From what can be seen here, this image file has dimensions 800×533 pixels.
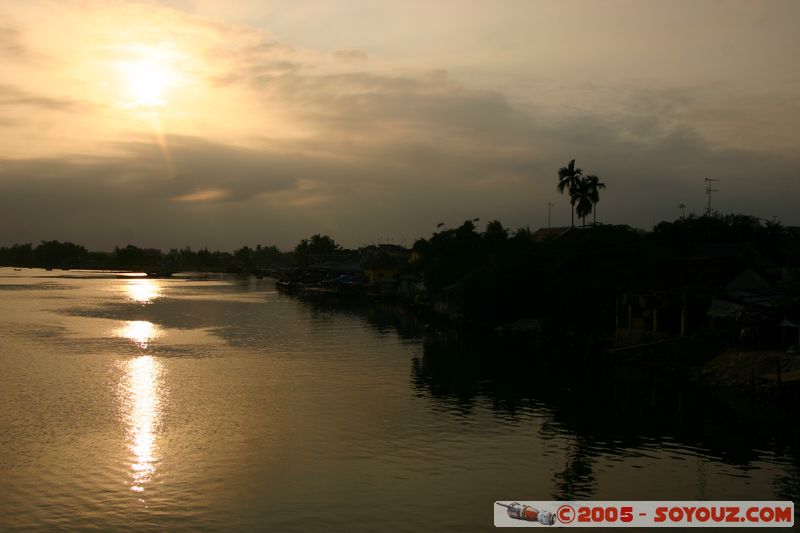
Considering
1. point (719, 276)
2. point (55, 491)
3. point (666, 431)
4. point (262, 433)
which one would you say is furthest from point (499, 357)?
point (55, 491)

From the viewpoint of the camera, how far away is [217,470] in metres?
24.0

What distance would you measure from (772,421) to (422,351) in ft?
96.3

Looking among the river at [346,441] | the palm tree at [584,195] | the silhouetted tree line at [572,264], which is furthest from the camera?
the palm tree at [584,195]

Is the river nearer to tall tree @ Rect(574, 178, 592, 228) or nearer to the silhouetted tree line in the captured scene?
the silhouetted tree line

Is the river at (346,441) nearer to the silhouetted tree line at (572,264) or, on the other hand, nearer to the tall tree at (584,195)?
the silhouetted tree line at (572,264)

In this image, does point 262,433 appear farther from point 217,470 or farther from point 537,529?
point 537,529

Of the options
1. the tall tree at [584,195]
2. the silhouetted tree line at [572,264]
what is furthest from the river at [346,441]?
the tall tree at [584,195]

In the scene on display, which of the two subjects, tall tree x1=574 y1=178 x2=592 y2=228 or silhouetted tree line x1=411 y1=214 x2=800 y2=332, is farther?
tall tree x1=574 y1=178 x2=592 y2=228

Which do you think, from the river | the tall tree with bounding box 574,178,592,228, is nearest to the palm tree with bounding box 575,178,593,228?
the tall tree with bounding box 574,178,592,228

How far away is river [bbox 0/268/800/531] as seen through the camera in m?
20.9

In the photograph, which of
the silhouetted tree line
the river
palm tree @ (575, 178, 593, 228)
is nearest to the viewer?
the river

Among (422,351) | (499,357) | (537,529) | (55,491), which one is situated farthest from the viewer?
(422,351)

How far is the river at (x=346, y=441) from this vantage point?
20.9 metres

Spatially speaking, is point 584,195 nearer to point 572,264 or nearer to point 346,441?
point 572,264
